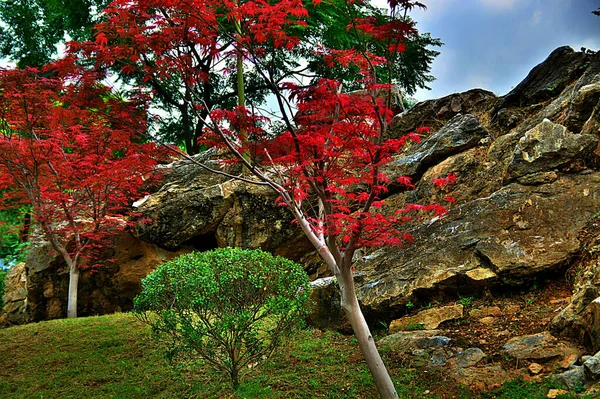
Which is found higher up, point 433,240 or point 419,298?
point 433,240

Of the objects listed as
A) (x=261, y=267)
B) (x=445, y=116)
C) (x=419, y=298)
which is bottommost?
(x=419, y=298)

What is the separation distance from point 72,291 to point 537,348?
8089mm

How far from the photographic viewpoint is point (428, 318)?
5.12 m

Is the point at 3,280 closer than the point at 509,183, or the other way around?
the point at 509,183

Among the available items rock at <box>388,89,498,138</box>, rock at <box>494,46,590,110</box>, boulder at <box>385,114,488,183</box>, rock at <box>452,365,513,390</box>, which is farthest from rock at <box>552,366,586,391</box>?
rock at <box>388,89,498,138</box>

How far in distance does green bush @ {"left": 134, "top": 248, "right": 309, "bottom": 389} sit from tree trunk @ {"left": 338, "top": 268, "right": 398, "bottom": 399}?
50cm

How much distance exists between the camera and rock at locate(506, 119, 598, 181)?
5.46m

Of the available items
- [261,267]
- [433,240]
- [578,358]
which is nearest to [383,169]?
[433,240]

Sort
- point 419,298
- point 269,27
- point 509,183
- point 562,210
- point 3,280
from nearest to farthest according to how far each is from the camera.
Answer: point 269,27
point 562,210
point 419,298
point 509,183
point 3,280

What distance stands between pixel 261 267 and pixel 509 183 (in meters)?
3.65

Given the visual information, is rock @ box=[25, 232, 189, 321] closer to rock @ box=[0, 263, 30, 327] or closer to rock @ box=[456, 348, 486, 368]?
rock @ box=[0, 263, 30, 327]

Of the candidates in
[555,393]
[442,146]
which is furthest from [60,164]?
[555,393]

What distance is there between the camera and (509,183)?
5.79 meters

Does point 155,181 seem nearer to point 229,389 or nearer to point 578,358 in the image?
point 229,389
